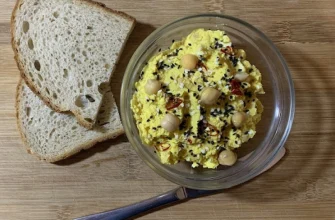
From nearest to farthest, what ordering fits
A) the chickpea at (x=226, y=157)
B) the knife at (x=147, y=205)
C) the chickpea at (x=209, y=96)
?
the chickpea at (x=209, y=96) < the chickpea at (x=226, y=157) < the knife at (x=147, y=205)

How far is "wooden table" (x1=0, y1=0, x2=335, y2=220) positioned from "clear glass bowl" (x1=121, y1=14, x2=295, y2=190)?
0.37 feet

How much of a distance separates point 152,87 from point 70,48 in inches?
17.8

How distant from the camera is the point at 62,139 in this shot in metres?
1.67

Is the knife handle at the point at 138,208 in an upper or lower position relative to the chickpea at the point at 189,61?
lower

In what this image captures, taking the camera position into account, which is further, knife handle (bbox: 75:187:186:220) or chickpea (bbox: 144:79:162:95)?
knife handle (bbox: 75:187:186:220)

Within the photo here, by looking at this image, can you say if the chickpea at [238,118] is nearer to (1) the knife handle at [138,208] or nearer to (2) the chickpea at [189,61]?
(2) the chickpea at [189,61]

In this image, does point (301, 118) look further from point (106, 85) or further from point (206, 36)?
point (106, 85)

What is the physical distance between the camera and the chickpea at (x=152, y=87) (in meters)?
1.32

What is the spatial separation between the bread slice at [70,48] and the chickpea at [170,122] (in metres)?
0.41

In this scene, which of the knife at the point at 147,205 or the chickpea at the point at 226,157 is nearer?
the chickpea at the point at 226,157

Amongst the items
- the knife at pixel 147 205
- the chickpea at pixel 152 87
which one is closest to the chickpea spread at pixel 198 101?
the chickpea at pixel 152 87

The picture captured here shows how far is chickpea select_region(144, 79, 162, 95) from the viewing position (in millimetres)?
1321

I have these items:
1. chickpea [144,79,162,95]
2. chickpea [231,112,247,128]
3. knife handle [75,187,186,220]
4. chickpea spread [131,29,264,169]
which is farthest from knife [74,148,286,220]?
chickpea [144,79,162,95]

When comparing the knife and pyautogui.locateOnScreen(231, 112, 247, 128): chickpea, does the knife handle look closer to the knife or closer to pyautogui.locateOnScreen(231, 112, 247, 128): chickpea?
the knife
